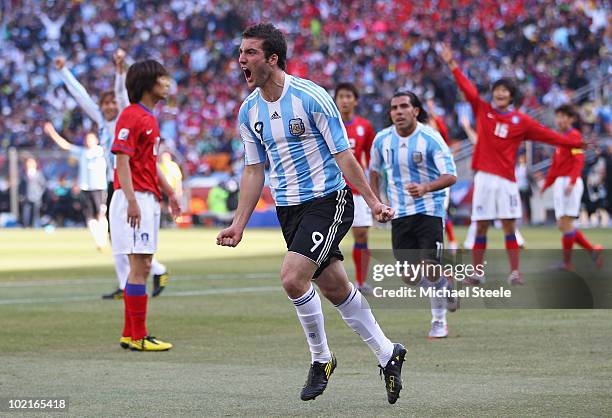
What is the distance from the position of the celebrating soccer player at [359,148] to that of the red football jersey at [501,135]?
1.35m

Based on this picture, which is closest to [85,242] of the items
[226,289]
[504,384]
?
[226,289]

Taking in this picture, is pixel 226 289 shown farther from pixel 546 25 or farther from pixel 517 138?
pixel 546 25

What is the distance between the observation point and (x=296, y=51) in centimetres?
4156

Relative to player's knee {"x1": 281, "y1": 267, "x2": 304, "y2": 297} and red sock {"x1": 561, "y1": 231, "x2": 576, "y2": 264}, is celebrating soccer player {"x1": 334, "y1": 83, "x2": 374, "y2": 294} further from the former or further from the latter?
player's knee {"x1": 281, "y1": 267, "x2": 304, "y2": 297}

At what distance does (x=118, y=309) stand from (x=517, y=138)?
207 inches

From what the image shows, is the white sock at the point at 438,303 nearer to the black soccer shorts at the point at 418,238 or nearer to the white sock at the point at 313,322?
the black soccer shorts at the point at 418,238

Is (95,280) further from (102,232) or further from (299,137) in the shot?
(299,137)

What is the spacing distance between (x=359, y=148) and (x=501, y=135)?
181cm

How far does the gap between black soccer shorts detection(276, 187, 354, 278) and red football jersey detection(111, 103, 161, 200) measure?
105 inches

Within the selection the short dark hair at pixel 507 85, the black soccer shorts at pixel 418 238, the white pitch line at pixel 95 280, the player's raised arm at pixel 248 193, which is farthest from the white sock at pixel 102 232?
the player's raised arm at pixel 248 193

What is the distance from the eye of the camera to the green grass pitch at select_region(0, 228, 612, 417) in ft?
21.5

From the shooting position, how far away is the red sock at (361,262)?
46.4 feet

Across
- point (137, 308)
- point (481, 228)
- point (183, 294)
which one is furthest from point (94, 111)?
point (481, 228)

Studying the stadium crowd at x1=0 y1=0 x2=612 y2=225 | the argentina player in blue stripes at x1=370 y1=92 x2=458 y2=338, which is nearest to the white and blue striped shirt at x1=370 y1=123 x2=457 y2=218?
the argentina player in blue stripes at x1=370 y1=92 x2=458 y2=338
